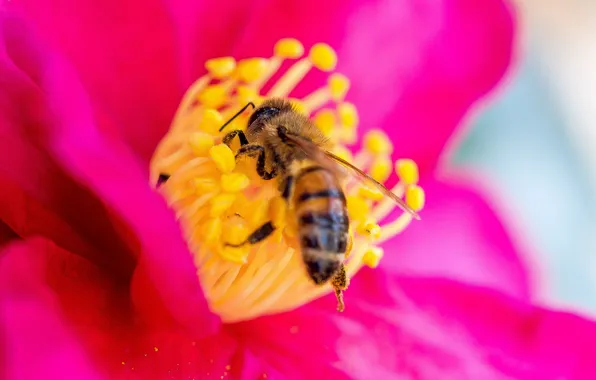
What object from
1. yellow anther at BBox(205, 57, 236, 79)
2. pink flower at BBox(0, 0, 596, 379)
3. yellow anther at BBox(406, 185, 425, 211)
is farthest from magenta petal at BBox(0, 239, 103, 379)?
yellow anther at BBox(406, 185, 425, 211)

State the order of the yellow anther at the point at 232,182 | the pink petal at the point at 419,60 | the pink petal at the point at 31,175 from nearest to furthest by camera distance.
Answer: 1. the pink petal at the point at 31,175
2. the yellow anther at the point at 232,182
3. the pink petal at the point at 419,60

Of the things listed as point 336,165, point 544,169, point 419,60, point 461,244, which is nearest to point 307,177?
point 336,165

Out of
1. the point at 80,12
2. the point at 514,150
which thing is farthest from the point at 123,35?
the point at 514,150

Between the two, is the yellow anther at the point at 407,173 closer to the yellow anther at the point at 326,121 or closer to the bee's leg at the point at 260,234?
the yellow anther at the point at 326,121

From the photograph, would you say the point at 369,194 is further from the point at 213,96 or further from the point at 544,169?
the point at 544,169

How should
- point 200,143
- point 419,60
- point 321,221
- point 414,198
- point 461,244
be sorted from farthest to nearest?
point 461,244 < point 419,60 < point 414,198 < point 200,143 < point 321,221

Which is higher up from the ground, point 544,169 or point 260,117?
point 260,117

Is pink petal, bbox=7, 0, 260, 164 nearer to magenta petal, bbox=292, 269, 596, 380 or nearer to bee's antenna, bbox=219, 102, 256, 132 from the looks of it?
bee's antenna, bbox=219, 102, 256, 132

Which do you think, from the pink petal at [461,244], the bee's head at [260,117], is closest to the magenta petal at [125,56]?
the bee's head at [260,117]
